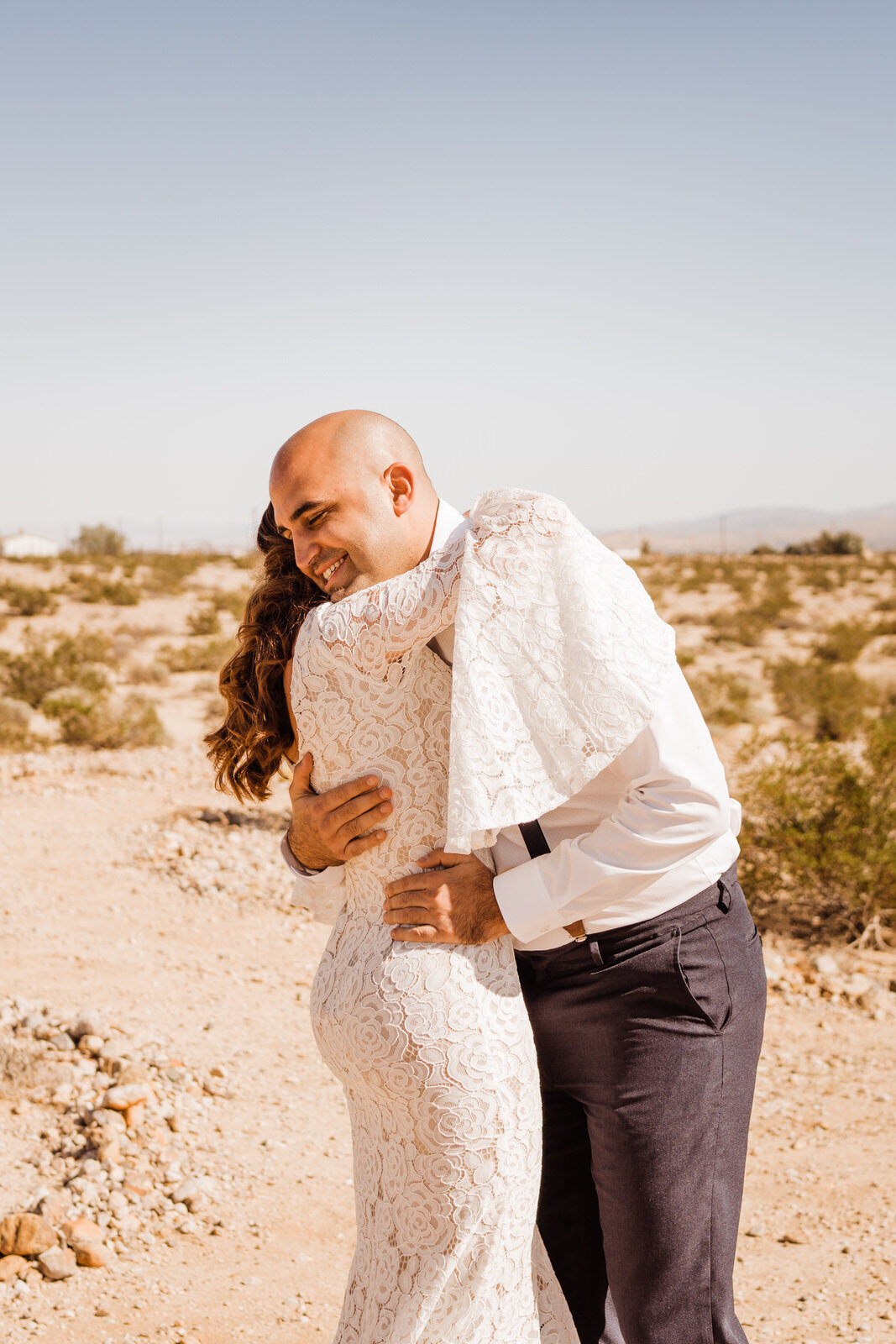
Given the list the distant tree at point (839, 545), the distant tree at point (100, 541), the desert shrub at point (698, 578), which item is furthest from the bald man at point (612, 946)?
the distant tree at point (839, 545)

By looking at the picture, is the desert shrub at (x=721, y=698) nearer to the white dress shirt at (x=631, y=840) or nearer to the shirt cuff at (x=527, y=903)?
the white dress shirt at (x=631, y=840)

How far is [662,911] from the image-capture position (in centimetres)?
178

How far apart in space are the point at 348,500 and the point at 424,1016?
863mm

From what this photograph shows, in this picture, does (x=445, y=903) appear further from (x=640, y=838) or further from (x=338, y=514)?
(x=338, y=514)

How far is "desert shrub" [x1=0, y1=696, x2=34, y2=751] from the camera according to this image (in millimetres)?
11125

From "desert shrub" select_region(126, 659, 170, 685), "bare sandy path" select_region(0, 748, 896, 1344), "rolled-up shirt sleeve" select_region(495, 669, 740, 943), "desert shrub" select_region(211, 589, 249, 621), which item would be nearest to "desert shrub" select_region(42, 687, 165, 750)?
"bare sandy path" select_region(0, 748, 896, 1344)

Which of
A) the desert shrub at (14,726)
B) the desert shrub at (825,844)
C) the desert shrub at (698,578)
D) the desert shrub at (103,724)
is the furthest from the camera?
the desert shrub at (698,578)

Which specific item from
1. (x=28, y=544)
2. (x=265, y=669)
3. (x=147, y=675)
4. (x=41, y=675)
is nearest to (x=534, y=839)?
(x=265, y=669)

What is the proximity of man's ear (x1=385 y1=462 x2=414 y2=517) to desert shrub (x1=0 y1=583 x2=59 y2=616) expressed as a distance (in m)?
22.6

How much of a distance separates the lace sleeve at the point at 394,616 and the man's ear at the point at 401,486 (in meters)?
0.21

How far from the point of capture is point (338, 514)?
5.88 feet

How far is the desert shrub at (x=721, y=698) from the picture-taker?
13.3m

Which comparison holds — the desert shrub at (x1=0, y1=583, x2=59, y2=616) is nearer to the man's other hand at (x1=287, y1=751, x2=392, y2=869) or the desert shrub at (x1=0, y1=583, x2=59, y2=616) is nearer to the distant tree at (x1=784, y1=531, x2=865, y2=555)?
the man's other hand at (x1=287, y1=751, x2=392, y2=869)

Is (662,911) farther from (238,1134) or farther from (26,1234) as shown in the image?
(238,1134)
